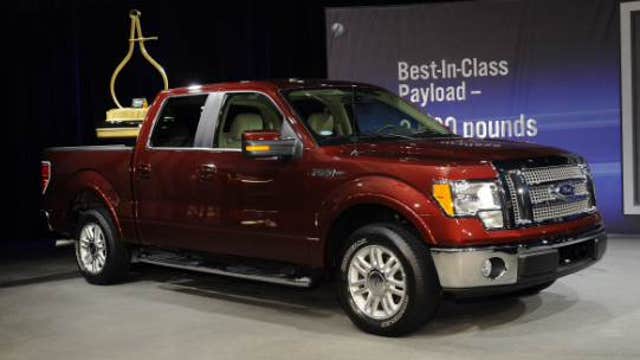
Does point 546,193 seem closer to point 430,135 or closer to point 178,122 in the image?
point 430,135

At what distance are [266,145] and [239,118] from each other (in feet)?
3.08

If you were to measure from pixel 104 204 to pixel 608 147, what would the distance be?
524 cm

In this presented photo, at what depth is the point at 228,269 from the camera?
699 cm

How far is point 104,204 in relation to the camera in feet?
27.3

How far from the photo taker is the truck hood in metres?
5.87

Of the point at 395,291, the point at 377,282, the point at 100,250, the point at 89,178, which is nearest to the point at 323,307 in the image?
the point at 377,282

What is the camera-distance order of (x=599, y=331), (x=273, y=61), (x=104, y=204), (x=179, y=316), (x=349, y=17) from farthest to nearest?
(x=273, y=61) → (x=349, y=17) → (x=104, y=204) → (x=179, y=316) → (x=599, y=331)

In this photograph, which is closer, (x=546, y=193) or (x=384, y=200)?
(x=384, y=200)

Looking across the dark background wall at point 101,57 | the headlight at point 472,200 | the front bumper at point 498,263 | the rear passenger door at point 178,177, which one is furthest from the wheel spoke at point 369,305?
the dark background wall at point 101,57

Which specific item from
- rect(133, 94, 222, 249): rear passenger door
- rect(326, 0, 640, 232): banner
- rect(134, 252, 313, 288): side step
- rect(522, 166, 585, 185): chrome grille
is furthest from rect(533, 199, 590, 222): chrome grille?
rect(326, 0, 640, 232): banner

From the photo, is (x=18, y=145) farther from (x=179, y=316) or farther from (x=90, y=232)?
(x=179, y=316)

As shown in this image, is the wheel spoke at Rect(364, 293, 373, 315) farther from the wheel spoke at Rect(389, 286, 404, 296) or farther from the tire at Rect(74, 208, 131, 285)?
the tire at Rect(74, 208, 131, 285)

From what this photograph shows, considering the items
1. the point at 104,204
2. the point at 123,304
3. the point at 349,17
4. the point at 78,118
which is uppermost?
the point at 349,17

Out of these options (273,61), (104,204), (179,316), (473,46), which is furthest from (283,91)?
(273,61)
